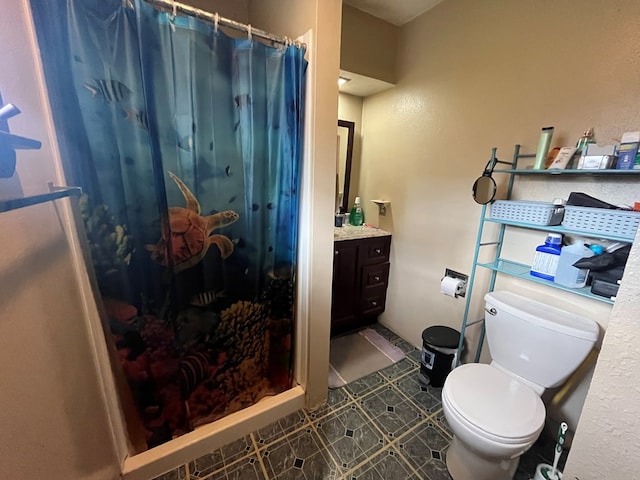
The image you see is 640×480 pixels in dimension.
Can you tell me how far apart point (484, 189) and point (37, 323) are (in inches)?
75.8

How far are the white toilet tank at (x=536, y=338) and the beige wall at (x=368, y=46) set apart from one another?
1696 mm

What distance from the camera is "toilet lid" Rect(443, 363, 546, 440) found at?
3.41ft

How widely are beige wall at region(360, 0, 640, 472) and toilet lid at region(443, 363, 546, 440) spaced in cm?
32

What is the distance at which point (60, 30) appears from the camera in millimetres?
833

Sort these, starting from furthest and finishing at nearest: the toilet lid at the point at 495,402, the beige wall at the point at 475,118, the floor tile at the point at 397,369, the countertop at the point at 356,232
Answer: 1. the countertop at the point at 356,232
2. the floor tile at the point at 397,369
3. the beige wall at the point at 475,118
4. the toilet lid at the point at 495,402

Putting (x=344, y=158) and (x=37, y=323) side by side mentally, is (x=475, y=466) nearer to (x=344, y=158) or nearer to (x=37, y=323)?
(x=37, y=323)

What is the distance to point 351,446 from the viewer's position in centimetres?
137

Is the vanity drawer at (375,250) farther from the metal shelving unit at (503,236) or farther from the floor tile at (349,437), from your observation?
the floor tile at (349,437)

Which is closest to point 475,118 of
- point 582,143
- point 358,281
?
point 582,143

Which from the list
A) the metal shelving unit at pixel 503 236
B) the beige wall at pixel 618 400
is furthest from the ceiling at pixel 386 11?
the beige wall at pixel 618 400

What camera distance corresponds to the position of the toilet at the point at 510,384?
104 centimetres

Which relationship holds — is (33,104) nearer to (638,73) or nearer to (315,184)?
(315,184)

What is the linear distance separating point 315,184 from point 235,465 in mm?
1402

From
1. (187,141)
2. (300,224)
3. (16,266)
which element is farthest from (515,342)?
(16,266)
